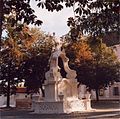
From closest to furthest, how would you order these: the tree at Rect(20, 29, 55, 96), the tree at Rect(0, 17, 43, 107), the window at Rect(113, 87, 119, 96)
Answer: the tree at Rect(0, 17, 43, 107) < the tree at Rect(20, 29, 55, 96) < the window at Rect(113, 87, 119, 96)

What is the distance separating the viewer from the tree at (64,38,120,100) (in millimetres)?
42156

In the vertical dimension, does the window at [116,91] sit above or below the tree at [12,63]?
below

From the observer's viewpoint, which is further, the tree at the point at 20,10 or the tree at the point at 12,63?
the tree at the point at 12,63

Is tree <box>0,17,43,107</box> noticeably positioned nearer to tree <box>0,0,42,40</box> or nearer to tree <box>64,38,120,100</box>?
tree <box>64,38,120,100</box>

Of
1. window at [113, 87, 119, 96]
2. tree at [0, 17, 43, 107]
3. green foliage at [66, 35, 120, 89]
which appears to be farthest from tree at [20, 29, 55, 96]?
window at [113, 87, 119, 96]

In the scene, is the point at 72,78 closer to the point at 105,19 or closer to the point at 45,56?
the point at 45,56

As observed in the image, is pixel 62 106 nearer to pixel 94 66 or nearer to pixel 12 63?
pixel 12 63

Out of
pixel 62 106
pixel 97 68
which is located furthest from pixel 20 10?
pixel 97 68

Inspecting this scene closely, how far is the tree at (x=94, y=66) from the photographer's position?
4216cm

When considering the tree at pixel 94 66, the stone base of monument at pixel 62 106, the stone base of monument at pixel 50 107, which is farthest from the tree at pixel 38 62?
the stone base of monument at pixel 50 107

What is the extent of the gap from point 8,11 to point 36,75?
36642 millimetres

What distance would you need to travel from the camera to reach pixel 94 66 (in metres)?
45.8

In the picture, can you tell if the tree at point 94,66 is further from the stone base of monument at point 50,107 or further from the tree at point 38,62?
the stone base of monument at point 50,107

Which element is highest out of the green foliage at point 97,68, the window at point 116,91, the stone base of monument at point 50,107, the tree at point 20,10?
the green foliage at point 97,68
